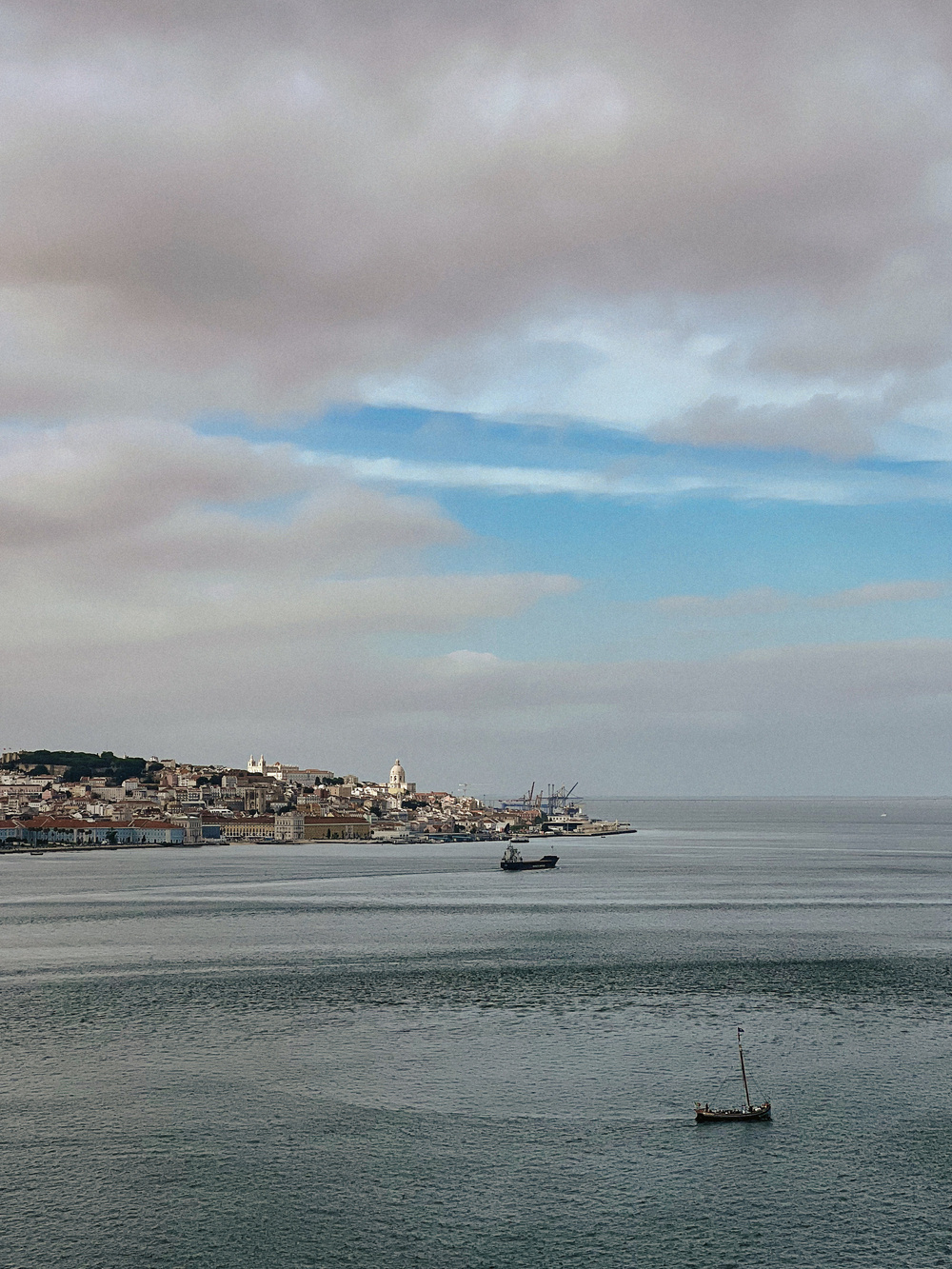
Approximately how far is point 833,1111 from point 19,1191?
18.4m

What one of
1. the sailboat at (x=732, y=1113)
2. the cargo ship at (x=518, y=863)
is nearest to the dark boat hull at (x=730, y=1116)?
the sailboat at (x=732, y=1113)

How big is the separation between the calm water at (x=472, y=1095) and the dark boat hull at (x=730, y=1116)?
288mm

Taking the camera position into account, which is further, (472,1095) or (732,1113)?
(472,1095)

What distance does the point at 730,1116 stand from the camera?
A: 26734mm

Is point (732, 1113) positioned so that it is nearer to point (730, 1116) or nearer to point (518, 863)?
point (730, 1116)

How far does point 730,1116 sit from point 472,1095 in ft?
21.2

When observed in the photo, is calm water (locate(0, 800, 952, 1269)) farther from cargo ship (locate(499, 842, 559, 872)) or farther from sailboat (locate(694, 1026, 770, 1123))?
cargo ship (locate(499, 842, 559, 872))

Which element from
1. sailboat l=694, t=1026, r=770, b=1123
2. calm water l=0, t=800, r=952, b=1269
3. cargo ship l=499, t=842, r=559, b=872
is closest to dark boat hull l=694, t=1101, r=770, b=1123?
sailboat l=694, t=1026, r=770, b=1123

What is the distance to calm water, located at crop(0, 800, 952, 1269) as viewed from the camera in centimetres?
2088

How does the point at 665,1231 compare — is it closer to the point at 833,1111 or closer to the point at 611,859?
the point at 833,1111

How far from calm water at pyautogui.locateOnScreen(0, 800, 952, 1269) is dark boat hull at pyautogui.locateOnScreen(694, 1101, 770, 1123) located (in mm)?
288

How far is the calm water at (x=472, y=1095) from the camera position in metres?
20.9

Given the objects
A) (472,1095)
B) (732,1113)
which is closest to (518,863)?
(472,1095)

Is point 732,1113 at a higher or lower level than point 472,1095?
higher
